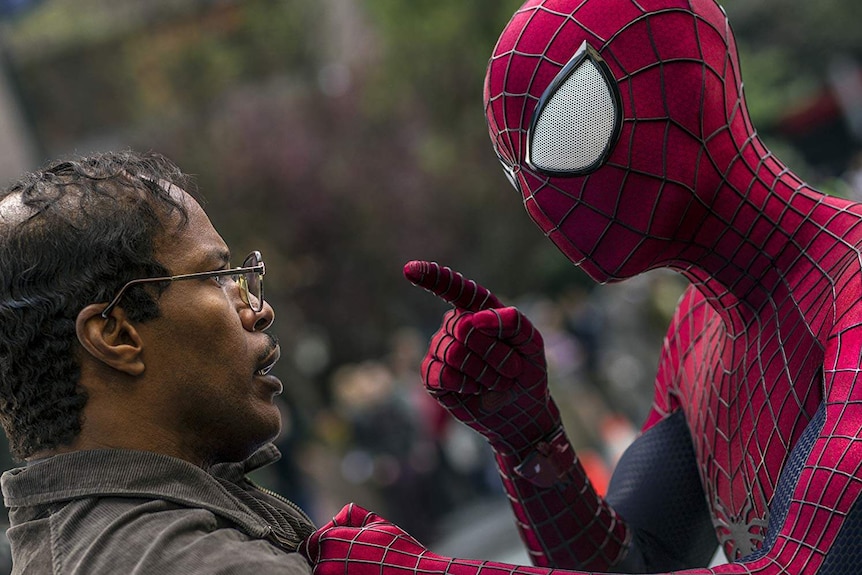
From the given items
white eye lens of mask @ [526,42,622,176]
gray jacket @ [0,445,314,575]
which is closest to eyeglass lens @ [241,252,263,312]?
gray jacket @ [0,445,314,575]

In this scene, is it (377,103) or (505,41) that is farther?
(377,103)

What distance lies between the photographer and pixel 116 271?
5.09ft

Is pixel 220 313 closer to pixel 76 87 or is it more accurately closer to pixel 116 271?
pixel 116 271

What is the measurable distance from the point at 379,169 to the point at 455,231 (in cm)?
142

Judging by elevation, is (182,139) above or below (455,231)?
above

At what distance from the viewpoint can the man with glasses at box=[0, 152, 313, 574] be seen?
1.50 meters

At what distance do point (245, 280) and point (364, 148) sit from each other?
44.2 ft

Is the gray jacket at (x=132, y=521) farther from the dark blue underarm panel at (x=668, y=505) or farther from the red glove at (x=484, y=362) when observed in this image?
the dark blue underarm panel at (x=668, y=505)

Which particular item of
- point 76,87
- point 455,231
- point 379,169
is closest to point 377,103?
point 379,169

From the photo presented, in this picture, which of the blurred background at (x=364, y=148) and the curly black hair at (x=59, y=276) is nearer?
the curly black hair at (x=59, y=276)

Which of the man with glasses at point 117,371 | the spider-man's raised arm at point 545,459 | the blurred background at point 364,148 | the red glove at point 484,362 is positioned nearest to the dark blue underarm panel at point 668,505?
the spider-man's raised arm at point 545,459

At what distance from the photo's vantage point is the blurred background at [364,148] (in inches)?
320

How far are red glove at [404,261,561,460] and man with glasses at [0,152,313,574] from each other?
31cm

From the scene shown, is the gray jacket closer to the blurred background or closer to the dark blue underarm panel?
the dark blue underarm panel
